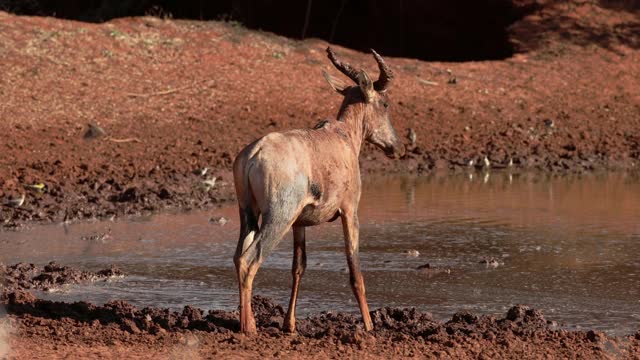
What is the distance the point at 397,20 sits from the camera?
84.9 feet

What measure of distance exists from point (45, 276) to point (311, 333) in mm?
3000

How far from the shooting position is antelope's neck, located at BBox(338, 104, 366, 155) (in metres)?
9.77

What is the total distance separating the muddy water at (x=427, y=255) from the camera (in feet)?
32.9

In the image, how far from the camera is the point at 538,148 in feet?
60.8

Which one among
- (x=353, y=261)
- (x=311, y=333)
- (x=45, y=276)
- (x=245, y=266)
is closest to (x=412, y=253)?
(x=353, y=261)

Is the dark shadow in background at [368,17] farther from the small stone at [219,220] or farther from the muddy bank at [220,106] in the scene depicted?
the small stone at [219,220]

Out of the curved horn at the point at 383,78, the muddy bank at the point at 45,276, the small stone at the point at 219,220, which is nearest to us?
the curved horn at the point at 383,78

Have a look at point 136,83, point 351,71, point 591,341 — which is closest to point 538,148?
point 136,83

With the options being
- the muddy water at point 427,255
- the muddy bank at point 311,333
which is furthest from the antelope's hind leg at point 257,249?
the muddy water at point 427,255

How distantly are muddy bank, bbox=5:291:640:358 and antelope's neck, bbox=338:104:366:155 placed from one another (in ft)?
4.70

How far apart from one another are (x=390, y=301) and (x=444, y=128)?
9.30 m

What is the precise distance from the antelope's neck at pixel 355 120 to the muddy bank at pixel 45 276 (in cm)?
257

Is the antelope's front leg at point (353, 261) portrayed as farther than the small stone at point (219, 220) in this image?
No

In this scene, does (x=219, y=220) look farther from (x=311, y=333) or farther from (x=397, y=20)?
(x=397, y=20)
